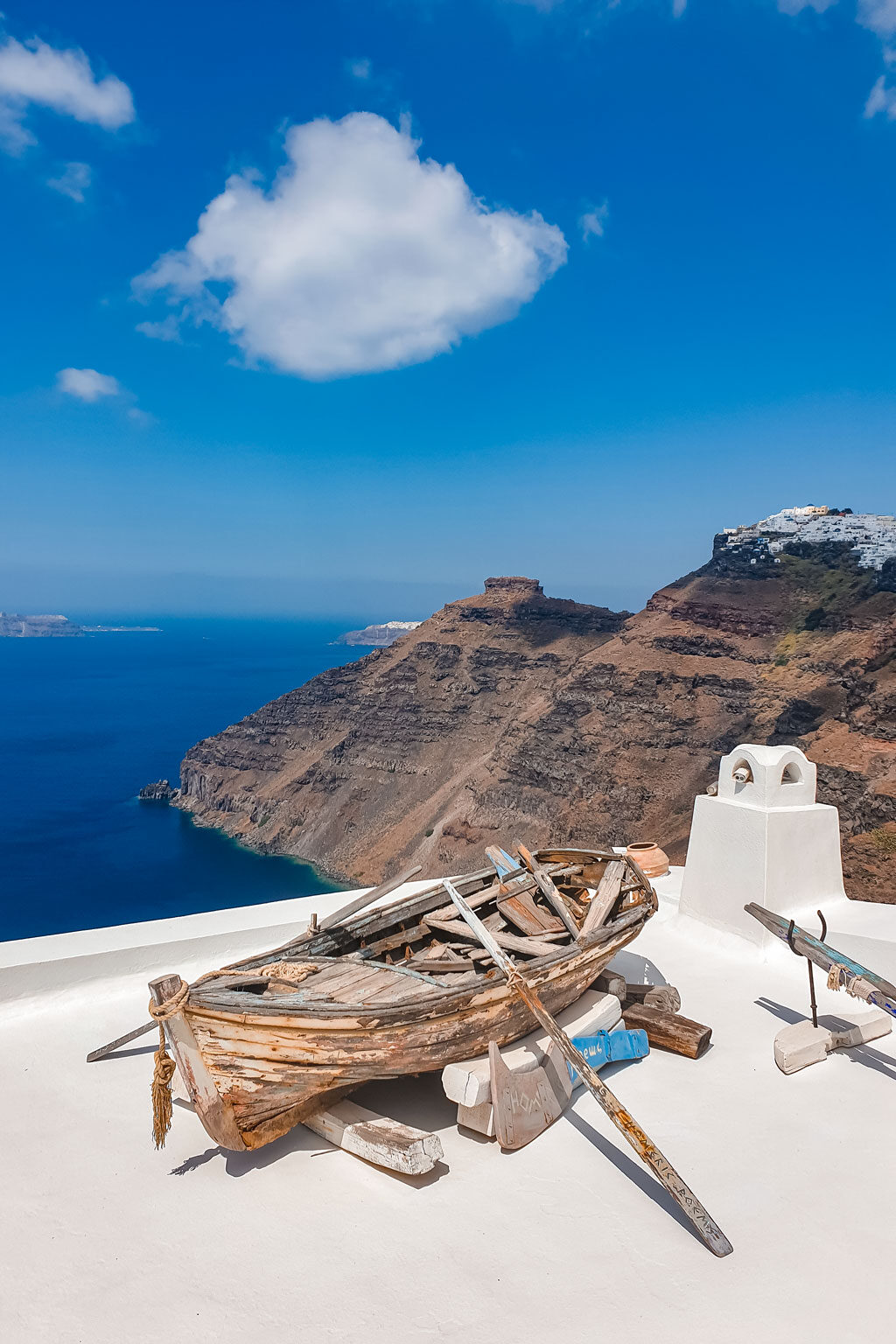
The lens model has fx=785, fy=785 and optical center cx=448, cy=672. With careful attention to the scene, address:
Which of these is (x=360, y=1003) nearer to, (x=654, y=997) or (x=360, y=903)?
(x=360, y=903)

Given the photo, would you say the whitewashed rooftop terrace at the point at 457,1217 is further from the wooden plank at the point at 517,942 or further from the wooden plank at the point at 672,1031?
the wooden plank at the point at 517,942

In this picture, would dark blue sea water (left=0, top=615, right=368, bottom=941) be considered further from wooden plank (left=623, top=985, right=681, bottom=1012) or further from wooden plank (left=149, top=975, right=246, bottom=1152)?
wooden plank (left=149, top=975, right=246, bottom=1152)

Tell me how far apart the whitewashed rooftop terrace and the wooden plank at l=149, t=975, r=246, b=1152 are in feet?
0.84

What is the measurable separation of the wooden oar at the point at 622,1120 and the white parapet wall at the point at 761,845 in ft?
9.90

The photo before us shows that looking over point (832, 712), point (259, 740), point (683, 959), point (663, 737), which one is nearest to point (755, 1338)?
point (683, 959)

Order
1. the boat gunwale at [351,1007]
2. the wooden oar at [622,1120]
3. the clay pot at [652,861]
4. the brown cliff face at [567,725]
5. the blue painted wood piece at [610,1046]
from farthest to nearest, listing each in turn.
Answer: the brown cliff face at [567,725] < the clay pot at [652,861] < the blue painted wood piece at [610,1046] < the boat gunwale at [351,1007] < the wooden oar at [622,1120]

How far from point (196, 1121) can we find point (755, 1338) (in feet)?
9.83

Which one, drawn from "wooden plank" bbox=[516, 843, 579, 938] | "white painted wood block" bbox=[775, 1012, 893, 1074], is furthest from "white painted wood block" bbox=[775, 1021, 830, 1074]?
"wooden plank" bbox=[516, 843, 579, 938]

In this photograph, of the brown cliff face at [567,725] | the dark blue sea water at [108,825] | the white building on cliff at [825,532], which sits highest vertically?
the white building on cliff at [825,532]

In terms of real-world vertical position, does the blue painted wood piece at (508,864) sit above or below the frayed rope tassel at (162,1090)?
above

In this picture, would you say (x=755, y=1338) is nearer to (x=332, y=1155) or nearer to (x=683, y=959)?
(x=332, y=1155)

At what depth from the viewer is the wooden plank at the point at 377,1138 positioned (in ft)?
12.1

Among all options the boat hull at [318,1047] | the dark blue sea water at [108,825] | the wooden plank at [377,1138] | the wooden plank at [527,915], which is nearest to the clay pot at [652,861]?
the wooden plank at [527,915]

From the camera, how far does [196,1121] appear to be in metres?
4.46
